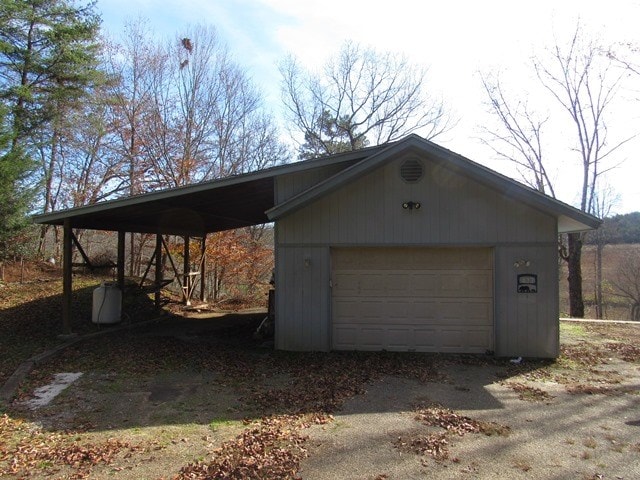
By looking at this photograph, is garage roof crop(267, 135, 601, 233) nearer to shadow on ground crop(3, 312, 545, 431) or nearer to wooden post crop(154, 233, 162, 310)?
shadow on ground crop(3, 312, 545, 431)

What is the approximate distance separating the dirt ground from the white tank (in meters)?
2.37

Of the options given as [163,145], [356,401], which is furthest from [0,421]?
[163,145]

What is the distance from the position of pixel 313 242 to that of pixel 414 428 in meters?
4.47

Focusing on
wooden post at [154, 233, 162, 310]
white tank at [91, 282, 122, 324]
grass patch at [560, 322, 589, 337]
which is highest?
wooden post at [154, 233, 162, 310]

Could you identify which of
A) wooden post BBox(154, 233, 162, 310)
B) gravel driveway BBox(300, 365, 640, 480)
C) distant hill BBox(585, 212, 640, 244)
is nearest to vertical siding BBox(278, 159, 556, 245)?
gravel driveway BBox(300, 365, 640, 480)

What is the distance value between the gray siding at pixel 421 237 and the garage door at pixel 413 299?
0.28 metres

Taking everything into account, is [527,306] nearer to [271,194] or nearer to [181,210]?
[271,194]

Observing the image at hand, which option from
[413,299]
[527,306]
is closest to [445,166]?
[413,299]

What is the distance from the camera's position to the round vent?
8703 millimetres

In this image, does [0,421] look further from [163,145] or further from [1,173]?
[163,145]

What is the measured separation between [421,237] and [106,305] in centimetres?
793

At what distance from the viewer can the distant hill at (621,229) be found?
3010cm

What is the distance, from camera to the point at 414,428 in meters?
5.10

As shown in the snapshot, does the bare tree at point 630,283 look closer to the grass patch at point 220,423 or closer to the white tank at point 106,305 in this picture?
the white tank at point 106,305
